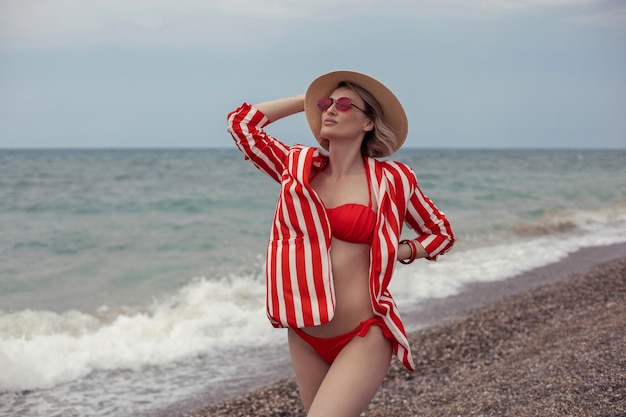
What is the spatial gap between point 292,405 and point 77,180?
87.4 ft

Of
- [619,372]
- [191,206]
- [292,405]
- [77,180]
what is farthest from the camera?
[77,180]

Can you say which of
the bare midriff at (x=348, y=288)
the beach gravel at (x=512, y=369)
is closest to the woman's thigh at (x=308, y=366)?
the bare midriff at (x=348, y=288)

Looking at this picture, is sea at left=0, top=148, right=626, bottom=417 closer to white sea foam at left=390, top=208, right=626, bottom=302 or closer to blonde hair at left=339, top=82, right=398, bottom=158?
white sea foam at left=390, top=208, right=626, bottom=302

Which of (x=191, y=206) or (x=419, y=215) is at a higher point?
(x=419, y=215)

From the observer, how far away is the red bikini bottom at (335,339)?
3086 millimetres

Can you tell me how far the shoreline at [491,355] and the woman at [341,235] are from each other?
2203 mm

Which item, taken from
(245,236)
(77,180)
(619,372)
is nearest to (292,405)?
(619,372)

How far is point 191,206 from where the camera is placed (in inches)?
845

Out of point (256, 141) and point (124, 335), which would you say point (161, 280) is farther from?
point (256, 141)

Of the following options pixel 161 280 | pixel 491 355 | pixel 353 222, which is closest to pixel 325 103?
pixel 353 222

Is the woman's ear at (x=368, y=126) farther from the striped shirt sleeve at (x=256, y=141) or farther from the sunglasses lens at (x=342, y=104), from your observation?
the striped shirt sleeve at (x=256, y=141)

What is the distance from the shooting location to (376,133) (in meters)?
3.31

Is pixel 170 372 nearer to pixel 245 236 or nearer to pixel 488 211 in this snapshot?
pixel 245 236

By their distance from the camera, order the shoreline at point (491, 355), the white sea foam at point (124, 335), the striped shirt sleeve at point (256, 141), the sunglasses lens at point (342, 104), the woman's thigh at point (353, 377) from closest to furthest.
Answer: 1. the woman's thigh at point (353, 377)
2. the sunglasses lens at point (342, 104)
3. the striped shirt sleeve at point (256, 141)
4. the shoreline at point (491, 355)
5. the white sea foam at point (124, 335)
